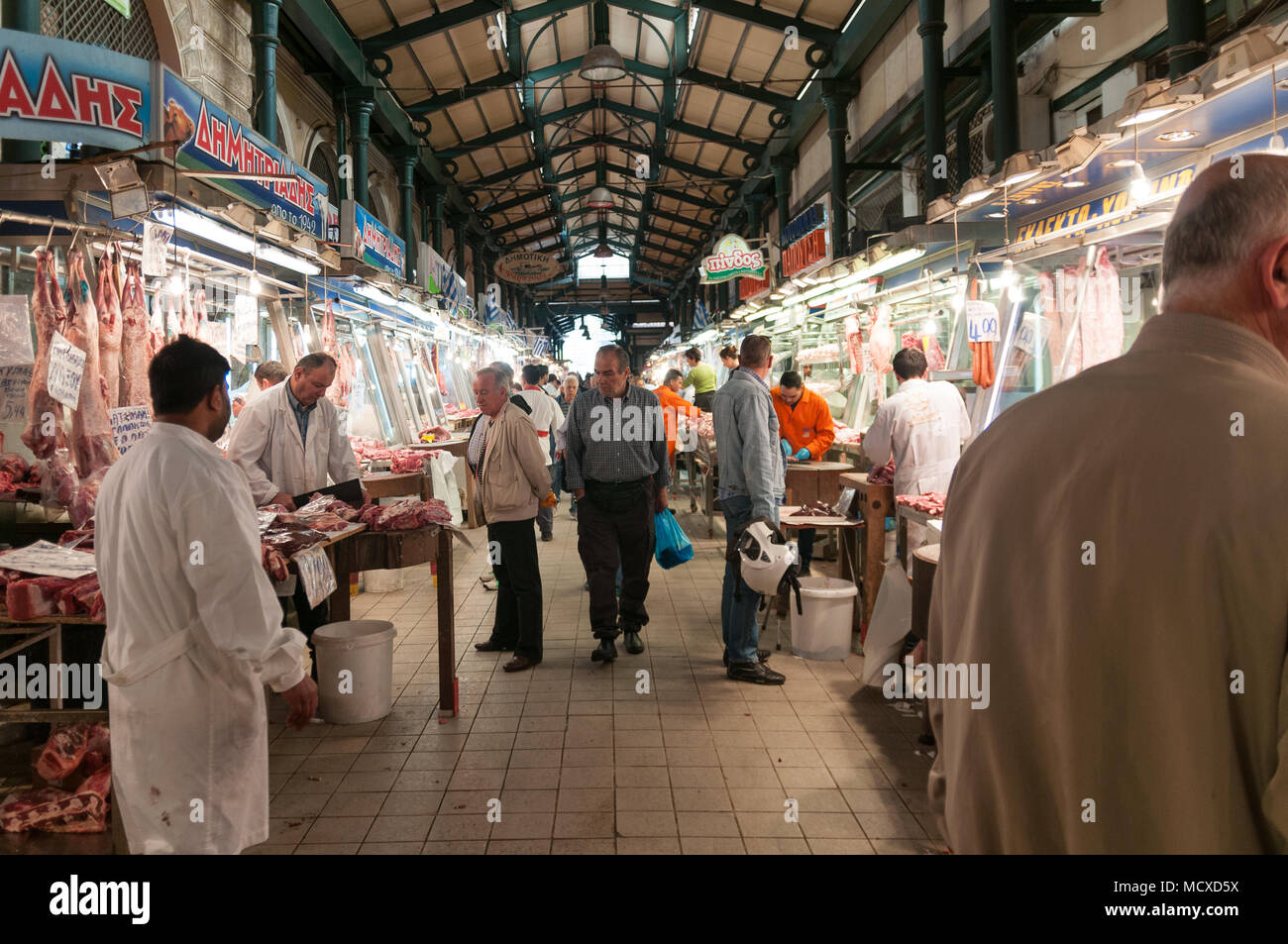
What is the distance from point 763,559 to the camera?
4.96 meters

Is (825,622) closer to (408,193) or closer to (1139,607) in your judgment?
(1139,607)

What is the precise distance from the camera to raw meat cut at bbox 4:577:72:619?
3206 millimetres

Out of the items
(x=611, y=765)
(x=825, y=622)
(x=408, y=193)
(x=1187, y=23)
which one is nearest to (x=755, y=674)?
(x=825, y=622)

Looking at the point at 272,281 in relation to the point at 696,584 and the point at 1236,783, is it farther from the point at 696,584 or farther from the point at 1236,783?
the point at 1236,783

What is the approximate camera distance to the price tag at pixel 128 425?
3.83 m

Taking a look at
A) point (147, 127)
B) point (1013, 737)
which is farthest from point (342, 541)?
point (1013, 737)

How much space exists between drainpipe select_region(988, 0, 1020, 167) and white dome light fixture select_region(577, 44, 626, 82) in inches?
209

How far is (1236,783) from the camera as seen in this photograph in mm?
1229

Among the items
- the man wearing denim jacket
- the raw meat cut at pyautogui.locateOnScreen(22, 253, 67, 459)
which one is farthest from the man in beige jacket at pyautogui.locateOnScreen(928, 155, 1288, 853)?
the raw meat cut at pyautogui.locateOnScreen(22, 253, 67, 459)

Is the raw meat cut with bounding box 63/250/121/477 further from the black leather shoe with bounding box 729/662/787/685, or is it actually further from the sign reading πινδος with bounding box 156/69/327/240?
the black leather shoe with bounding box 729/662/787/685

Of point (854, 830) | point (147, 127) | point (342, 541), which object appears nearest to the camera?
point (854, 830)

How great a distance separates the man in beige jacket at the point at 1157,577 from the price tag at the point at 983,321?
4.52 metres

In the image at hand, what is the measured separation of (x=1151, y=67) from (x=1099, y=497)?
23.2ft
